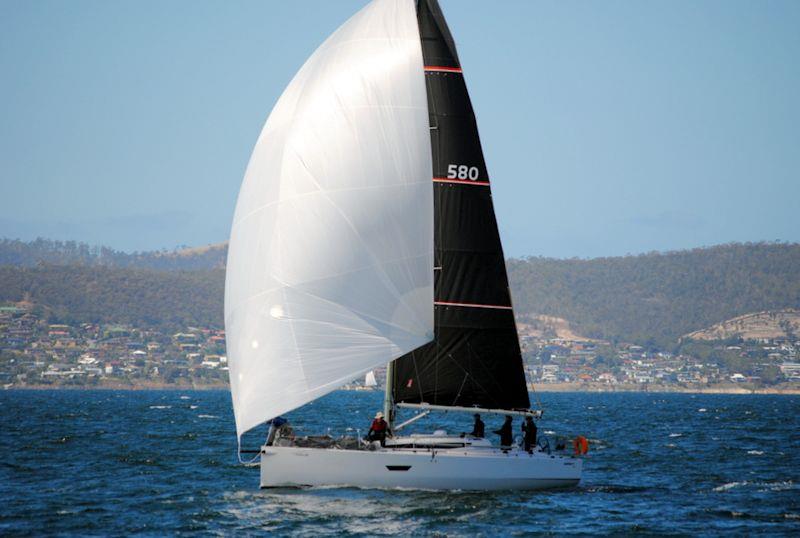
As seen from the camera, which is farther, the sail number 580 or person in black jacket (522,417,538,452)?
the sail number 580

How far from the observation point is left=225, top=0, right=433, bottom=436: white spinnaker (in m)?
25.5

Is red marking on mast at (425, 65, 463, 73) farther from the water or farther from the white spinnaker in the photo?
the water

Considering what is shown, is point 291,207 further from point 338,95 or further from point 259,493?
point 259,493

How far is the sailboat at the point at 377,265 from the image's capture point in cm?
2553

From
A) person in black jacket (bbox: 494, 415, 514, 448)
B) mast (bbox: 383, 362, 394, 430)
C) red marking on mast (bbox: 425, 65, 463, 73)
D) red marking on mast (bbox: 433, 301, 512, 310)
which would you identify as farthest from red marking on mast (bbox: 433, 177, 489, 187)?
person in black jacket (bbox: 494, 415, 514, 448)

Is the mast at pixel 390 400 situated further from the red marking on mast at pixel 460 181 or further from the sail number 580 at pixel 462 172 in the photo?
the sail number 580 at pixel 462 172

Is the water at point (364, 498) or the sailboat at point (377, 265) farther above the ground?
the sailboat at point (377, 265)

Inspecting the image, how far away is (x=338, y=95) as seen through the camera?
26.4m

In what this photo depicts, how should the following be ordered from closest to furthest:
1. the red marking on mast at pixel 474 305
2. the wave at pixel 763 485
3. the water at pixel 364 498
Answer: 1. the water at pixel 364 498
2. the red marking on mast at pixel 474 305
3. the wave at pixel 763 485

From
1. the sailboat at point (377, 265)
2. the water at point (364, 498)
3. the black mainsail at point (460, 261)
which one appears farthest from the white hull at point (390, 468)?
the black mainsail at point (460, 261)

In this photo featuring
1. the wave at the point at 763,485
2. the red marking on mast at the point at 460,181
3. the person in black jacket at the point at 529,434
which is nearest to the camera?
the person in black jacket at the point at 529,434

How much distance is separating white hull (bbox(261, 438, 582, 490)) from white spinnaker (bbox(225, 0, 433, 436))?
3.92 ft

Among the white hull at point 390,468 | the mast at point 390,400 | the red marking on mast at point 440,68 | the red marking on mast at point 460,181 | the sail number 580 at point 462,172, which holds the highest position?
the red marking on mast at point 440,68

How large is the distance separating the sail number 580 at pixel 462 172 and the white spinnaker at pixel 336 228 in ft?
4.79
